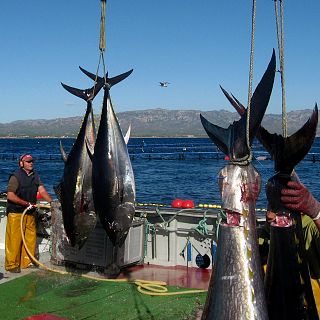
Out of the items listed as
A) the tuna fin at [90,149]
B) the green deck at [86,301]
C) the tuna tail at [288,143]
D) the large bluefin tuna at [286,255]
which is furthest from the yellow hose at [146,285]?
the tuna tail at [288,143]

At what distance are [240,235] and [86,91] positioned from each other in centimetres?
327

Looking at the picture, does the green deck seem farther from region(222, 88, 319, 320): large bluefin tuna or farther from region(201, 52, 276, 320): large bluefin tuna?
region(201, 52, 276, 320): large bluefin tuna

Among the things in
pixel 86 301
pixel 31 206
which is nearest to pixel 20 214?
pixel 31 206

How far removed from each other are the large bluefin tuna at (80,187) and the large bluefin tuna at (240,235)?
2.51 meters

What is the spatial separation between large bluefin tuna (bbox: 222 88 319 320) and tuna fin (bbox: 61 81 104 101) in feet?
9.32

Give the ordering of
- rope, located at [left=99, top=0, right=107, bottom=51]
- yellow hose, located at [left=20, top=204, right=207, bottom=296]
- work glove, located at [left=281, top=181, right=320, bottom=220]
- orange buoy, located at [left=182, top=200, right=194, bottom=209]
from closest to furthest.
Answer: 1. work glove, located at [left=281, top=181, right=320, bottom=220]
2. rope, located at [left=99, top=0, right=107, bottom=51]
3. yellow hose, located at [left=20, top=204, right=207, bottom=296]
4. orange buoy, located at [left=182, top=200, right=194, bottom=209]

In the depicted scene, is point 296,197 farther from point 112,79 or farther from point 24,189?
point 24,189

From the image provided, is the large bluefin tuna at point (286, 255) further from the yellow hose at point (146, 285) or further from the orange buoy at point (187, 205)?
the orange buoy at point (187, 205)

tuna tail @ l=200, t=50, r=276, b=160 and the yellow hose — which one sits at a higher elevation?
tuna tail @ l=200, t=50, r=276, b=160

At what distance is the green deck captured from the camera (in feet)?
16.4

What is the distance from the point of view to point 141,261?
7004 mm

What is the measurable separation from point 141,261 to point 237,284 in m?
4.94

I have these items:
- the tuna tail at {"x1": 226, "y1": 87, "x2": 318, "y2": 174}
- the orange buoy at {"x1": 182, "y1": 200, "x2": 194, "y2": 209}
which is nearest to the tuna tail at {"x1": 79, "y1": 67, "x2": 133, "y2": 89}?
the tuna tail at {"x1": 226, "y1": 87, "x2": 318, "y2": 174}

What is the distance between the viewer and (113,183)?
4121mm
